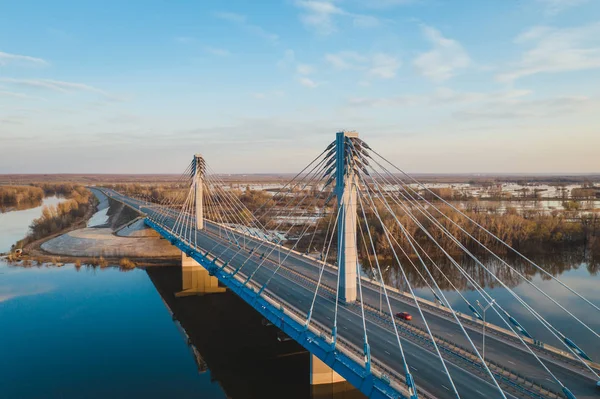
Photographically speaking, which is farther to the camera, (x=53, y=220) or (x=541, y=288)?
(x=53, y=220)

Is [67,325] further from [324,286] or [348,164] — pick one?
[348,164]

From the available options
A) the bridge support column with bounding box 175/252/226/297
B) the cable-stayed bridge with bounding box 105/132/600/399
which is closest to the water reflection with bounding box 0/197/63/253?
the bridge support column with bounding box 175/252/226/297

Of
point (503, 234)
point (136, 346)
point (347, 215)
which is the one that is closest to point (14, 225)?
point (136, 346)

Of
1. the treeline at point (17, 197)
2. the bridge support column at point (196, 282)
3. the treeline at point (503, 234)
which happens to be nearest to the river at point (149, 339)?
the bridge support column at point (196, 282)

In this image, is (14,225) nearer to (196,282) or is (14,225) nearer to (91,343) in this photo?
(196,282)

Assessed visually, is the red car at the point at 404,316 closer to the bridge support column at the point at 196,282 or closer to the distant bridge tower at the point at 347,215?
the distant bridge tower at the point at 347,215

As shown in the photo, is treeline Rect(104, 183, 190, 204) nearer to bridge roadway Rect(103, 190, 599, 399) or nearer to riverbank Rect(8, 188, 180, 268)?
riverbank Rect(8, 188, 180, 268)

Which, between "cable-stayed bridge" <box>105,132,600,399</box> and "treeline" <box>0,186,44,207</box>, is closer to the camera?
"cable-stayed bridge" <box>105,132,600,399</box>
